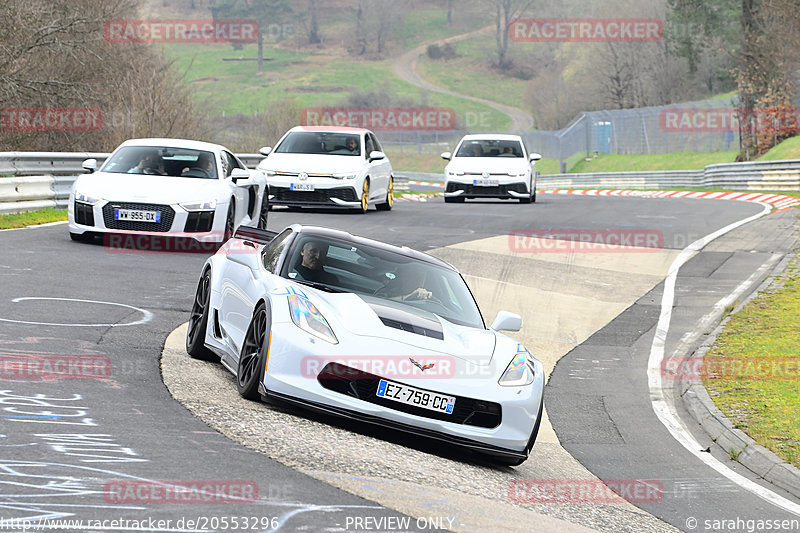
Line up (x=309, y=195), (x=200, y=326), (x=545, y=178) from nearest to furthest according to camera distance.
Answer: (x=200, y=326) < (x=309, y=195) < (x=545, y=178)

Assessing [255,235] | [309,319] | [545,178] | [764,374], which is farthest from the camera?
[545,178]

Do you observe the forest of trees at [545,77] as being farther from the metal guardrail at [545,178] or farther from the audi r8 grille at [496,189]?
the audi r8 grille at [496,189]

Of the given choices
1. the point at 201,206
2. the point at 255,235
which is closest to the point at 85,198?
the point at 201,206

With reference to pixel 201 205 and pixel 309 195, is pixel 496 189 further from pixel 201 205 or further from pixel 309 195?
pixel 201 205

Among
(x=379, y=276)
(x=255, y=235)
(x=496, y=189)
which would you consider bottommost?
(x=496, y=189)

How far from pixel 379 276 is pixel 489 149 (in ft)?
71.1

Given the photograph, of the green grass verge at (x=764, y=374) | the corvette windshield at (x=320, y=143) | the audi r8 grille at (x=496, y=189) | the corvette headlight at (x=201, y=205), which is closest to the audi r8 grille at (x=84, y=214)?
the corvette headlight at (x=201, y=205)

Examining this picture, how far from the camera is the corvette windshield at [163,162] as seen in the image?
16484 mm

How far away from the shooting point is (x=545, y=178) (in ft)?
208

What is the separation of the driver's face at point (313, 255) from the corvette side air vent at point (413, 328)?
41.3 inches

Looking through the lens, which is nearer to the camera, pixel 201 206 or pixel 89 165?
pixel 201 206

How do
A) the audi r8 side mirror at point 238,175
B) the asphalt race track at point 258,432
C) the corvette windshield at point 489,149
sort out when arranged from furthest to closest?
the corvette windshield at point 489,149 → the audi r8 side mirror at point 238,175 → the asphalt race track at point 258,432

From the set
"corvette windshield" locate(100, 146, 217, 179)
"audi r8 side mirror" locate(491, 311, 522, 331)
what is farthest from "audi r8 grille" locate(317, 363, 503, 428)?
"corvette windshield" locate(100, 146, 217, 179)

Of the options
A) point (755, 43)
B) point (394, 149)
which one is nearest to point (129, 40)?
point (755, 43)
